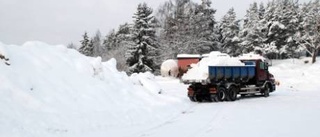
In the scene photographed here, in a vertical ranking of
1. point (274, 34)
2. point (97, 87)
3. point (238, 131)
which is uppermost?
point (274, 34)

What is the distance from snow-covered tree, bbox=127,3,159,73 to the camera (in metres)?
58.9

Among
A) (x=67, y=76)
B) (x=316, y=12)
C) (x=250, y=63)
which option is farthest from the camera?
(x=316, y=12)

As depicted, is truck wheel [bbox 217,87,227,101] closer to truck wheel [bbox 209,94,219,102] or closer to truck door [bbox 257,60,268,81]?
truck wheel [bbox 209,94,219,102]

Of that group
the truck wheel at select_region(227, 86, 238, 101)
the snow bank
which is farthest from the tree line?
the snow bank

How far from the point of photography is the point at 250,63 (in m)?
28.5

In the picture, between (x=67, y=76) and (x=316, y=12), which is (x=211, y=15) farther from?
(x=67, y=76)

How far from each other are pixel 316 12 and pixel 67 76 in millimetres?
58824

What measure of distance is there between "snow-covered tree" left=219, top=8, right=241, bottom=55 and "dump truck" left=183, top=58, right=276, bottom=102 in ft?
150

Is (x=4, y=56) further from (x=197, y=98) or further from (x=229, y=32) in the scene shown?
(x=229, y=32)

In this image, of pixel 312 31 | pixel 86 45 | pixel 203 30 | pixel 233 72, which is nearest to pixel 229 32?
pixel 203 30

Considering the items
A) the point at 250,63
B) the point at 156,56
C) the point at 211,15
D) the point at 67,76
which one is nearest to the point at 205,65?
the point at 250,63

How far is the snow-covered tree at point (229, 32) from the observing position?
75750 mm

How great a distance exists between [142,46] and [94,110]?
44868mm

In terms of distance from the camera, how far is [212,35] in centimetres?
7300
